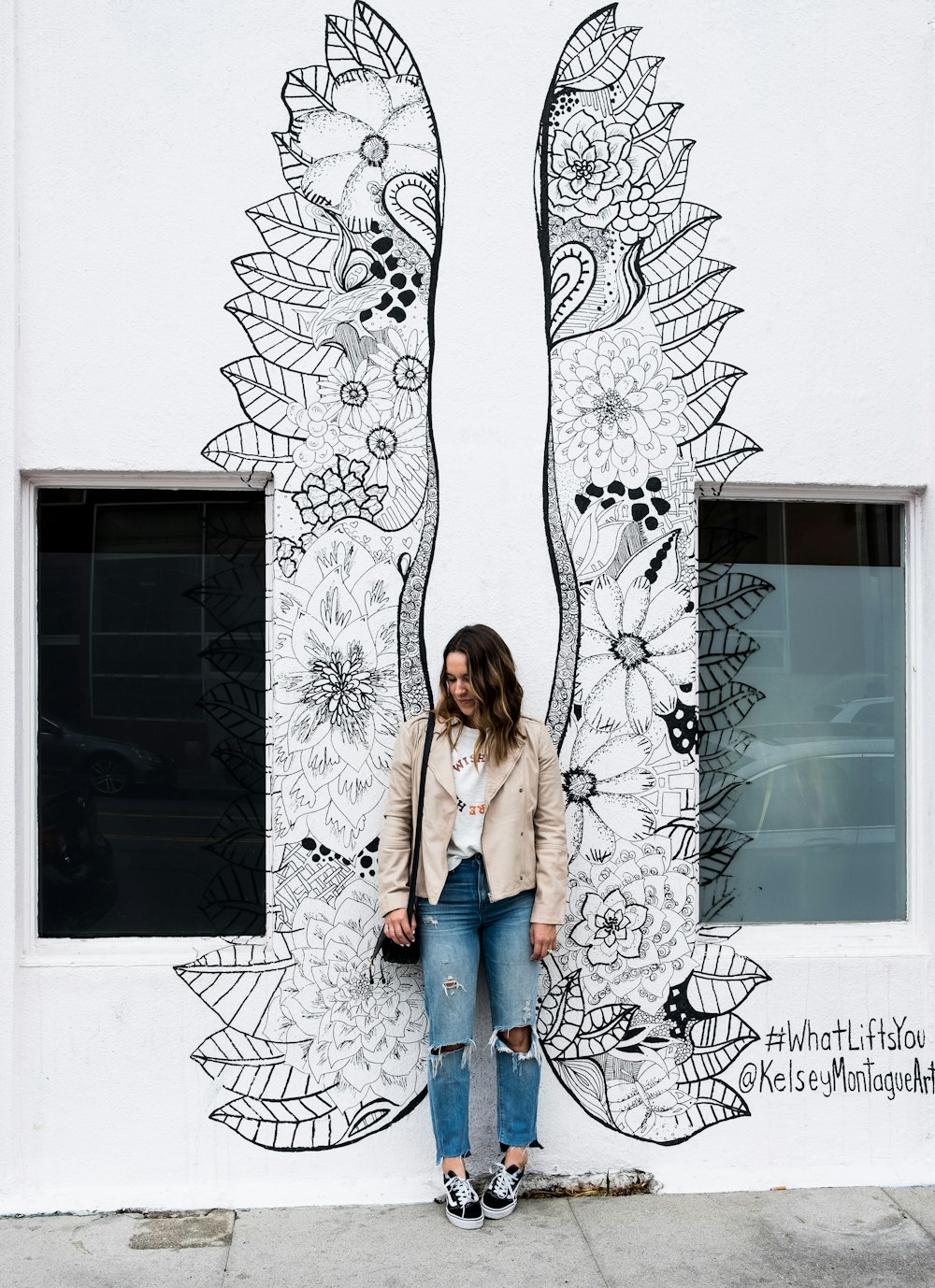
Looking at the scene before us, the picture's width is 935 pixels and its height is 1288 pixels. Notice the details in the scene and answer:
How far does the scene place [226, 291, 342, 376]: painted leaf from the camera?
4.25 meters

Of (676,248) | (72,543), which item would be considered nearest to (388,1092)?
(72,543)

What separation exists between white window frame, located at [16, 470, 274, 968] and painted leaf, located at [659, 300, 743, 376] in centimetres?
167

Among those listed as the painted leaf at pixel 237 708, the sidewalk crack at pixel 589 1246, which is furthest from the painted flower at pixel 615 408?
the sidewalk crack at pixel 589 1246

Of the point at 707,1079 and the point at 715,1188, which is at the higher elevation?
the point at 707,1079

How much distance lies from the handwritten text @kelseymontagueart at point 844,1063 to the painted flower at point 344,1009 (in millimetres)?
1380

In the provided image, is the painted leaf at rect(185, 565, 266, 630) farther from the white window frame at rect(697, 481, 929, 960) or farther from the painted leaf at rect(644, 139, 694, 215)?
the painted leaf at rect(644, 139, 694, 215)

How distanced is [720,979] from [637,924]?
16.1 inches

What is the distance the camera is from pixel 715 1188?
432cm

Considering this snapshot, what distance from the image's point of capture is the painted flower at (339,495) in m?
4.27

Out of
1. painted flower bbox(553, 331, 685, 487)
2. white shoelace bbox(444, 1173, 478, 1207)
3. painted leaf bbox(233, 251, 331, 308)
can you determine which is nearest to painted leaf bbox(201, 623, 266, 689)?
painted leaf bbox(233, 251, 331, 308)

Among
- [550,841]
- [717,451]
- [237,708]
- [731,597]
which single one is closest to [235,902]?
[237,708]

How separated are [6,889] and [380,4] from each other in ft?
12.0

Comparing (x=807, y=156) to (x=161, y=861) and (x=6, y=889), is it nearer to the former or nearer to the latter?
(x=161, y=861)

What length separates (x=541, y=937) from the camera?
3990mm
